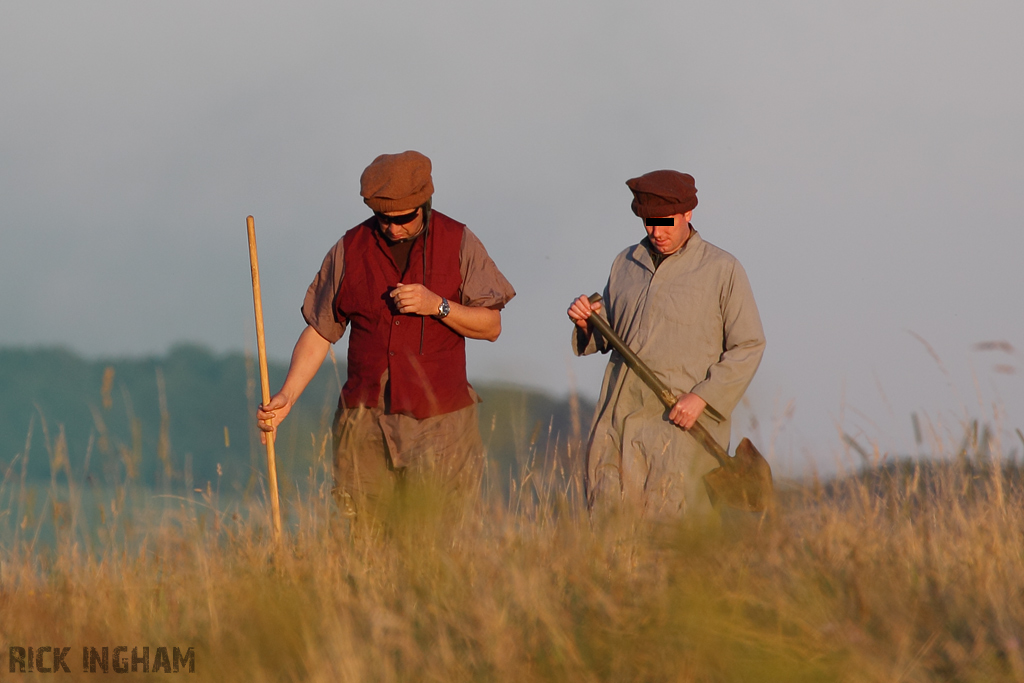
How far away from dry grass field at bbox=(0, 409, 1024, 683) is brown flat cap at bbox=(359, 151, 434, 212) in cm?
104

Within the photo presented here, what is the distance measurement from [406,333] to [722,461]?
4.59 ft

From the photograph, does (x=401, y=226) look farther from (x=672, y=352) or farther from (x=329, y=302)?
(x=672, y=352)

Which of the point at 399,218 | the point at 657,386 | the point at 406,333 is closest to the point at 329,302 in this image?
the point at 406,333

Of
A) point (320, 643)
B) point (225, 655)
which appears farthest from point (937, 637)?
point (225, 655)

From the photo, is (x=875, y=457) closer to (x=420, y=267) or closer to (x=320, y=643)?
(x=420, y=267)

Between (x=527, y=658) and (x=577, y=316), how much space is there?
202 centimetres

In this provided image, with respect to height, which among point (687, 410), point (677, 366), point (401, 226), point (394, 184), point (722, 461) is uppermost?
point (394, 184)

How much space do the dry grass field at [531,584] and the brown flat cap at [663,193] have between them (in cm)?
116

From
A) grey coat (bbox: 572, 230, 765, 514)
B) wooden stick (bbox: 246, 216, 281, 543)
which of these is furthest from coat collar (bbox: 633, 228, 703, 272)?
wooden stick (bbox: 246, 216, 281, 543)

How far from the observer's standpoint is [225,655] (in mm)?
2967

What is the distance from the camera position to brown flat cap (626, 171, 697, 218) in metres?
4.29

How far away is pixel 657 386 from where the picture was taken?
4.41 m

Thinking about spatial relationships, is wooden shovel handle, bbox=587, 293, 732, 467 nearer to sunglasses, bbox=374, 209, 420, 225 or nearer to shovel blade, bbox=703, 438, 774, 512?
shovel blade, bbox=703, 438, 774, 512

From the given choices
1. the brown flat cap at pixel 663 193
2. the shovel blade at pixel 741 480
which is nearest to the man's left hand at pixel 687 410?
the shovel blade at pixel 741 480
